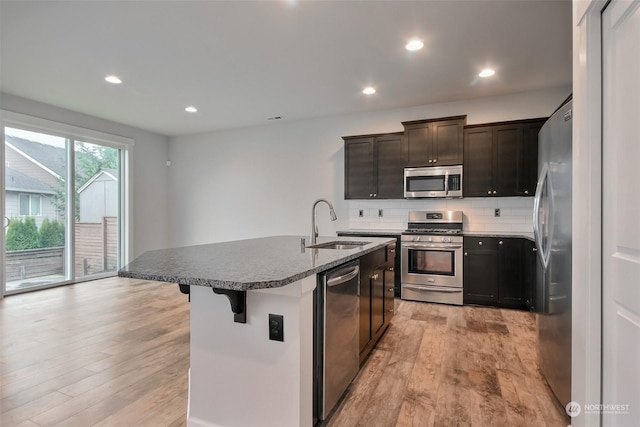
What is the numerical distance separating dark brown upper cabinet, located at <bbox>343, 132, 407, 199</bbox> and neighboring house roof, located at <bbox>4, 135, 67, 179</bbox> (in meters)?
4.53

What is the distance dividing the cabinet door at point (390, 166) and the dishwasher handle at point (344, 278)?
2.77 meters

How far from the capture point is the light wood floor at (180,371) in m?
1.84

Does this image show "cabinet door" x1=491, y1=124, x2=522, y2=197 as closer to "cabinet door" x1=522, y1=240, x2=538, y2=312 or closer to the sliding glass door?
"cabinet door" x1=522, y1=240, x2=538, y2=312

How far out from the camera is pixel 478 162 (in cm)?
423

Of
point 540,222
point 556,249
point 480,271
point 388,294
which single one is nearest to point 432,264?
point 480,271

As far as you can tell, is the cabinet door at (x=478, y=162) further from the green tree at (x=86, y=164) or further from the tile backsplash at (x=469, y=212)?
the green tree at (x=86, y=164)

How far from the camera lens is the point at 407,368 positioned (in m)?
2.39

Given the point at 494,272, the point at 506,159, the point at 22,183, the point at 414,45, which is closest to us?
the point at 414,45

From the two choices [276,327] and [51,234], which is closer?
[276,327]

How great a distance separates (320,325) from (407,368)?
3.82ft

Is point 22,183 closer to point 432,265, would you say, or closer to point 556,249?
point 432,265

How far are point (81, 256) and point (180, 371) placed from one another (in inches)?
167

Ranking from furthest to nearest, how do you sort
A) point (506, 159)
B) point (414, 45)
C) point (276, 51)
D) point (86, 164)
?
point (86, 164)
point (506, 159)
point (276, 51)
point (414, 45)

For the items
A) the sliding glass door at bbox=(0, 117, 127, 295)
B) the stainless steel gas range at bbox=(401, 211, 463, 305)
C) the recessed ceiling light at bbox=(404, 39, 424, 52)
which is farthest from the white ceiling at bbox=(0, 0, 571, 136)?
the stainless steel gas range at bbox=(401, 211, 463, 305)
